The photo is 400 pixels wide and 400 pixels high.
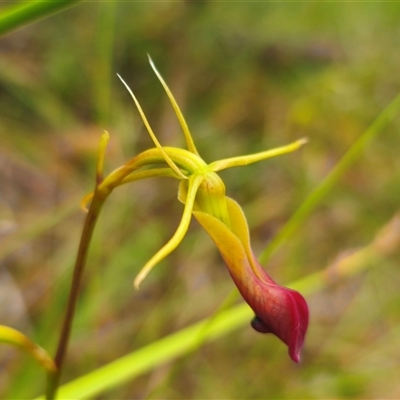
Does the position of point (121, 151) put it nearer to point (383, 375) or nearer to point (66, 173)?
point (66, 173)

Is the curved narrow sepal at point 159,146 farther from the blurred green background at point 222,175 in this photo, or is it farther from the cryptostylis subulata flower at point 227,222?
the blurred green background at point 222,175

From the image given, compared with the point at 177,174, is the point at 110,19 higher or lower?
lower

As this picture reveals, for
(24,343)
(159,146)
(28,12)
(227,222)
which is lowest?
(24,343)

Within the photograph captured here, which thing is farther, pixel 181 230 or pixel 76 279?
pixel 76 279

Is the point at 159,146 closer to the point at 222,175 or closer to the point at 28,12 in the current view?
the point at 28,12

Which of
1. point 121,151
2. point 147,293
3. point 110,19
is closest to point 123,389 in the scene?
point 147,293

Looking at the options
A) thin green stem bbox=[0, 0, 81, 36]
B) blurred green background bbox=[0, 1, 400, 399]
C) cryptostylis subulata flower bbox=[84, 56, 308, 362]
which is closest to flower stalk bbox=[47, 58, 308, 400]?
cryptostylis subulata flower bbox=[84, 56, 308, 362]

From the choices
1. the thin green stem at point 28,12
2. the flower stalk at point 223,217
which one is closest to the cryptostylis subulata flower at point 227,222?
the flower stalk at point 223,217

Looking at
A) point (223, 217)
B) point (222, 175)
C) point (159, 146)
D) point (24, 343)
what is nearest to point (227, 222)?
point (223, 217)
